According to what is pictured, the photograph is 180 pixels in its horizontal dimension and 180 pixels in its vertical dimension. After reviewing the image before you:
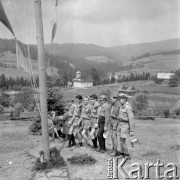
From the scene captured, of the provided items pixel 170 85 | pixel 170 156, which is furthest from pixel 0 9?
pixel 170 85

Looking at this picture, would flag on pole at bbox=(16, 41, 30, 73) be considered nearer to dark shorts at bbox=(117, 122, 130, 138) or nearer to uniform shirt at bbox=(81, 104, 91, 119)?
uniform shirt at bbox=(81, 104, 91, 119)

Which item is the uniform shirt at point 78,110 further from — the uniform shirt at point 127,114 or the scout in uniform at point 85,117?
the uniform shirt at point 127,114

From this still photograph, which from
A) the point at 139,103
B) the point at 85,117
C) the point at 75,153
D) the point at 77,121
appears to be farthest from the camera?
the point at 139,103

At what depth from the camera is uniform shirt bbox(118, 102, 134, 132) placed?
6.55 meters

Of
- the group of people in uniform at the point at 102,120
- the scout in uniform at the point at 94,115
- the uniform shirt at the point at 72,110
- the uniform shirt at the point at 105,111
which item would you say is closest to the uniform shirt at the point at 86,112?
the group of people in uniform at the point at 102,120

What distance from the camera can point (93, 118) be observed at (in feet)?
25.8

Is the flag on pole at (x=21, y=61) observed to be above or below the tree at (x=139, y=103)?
above

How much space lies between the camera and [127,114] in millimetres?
6598

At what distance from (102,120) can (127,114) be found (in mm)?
1122

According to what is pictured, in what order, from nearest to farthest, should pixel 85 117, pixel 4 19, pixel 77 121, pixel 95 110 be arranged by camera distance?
1. pixel 4 19
2. pixel 95 110
3. pixel 85 117
4. pixel 77 121

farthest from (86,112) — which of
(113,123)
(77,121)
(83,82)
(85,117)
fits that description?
(83,82)

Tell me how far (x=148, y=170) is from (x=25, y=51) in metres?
4.17

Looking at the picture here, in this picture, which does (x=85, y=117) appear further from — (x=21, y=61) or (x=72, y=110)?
(x=21, y=61)

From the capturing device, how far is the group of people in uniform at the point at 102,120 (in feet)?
21.9
